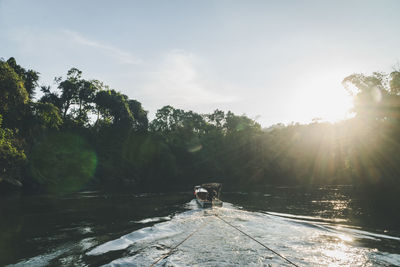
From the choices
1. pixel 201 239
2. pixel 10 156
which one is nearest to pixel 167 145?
pixel 10 156

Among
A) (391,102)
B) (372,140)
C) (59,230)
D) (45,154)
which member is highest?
(391,102)

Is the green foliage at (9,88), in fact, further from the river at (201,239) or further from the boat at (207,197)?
the boat at (207,197)

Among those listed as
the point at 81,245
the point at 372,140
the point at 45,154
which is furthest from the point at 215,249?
the point at 45,154

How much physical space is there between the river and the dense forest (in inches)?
671

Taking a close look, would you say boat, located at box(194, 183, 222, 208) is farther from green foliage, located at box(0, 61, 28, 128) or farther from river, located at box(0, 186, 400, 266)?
green foliage, located at box(0, 61, 28, 128)

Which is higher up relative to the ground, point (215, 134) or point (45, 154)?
point (215, 134)

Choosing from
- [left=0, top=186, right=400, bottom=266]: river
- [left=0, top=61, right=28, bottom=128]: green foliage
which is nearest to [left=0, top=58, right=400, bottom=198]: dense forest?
[left=0, top=61, right=28, bottom=128]: green foliage

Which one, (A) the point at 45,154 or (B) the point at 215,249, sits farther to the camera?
(A) the point at 45,154

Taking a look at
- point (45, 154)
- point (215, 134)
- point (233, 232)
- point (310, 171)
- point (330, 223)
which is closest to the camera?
point (233, 232)

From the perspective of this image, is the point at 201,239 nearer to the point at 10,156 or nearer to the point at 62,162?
the point at 10,156

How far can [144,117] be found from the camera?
260 ft

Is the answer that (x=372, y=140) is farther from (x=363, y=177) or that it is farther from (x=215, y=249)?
(x=215, y=249)

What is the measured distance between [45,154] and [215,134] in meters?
57.8

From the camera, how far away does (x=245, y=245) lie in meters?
11.5
